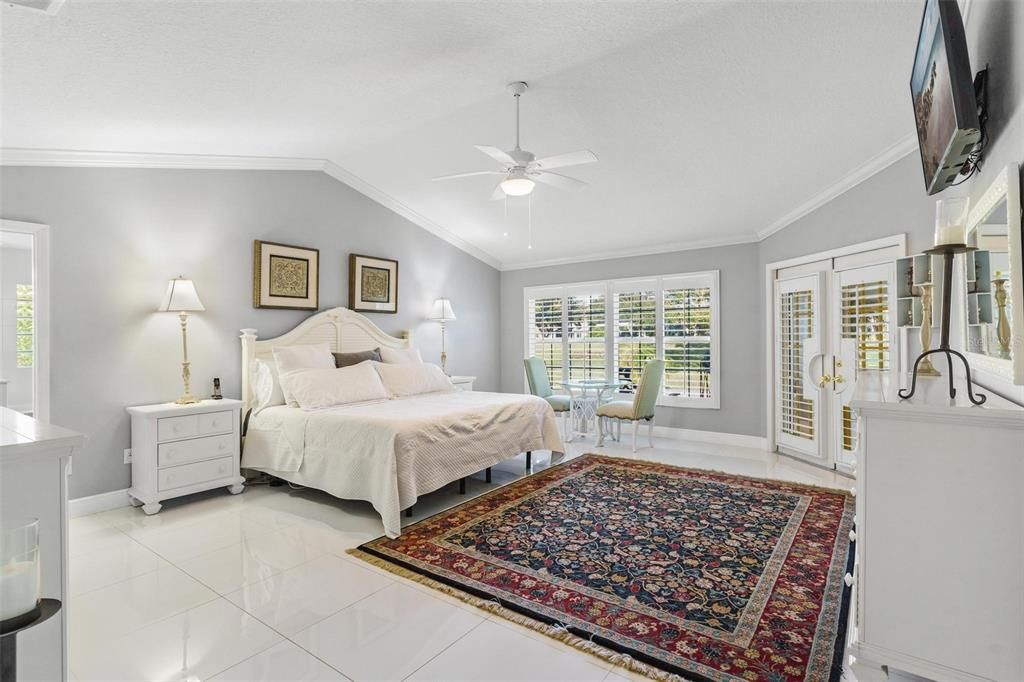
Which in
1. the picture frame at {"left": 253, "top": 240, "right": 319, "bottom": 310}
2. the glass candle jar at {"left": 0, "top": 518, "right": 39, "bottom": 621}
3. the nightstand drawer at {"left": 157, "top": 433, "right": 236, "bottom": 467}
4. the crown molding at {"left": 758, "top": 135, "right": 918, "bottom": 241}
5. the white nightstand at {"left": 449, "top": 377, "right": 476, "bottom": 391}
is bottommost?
the nightstand drawer at {"left": 157, "top": 433, "right": 236, "bottom": 467}

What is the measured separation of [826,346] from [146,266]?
572 centimetres

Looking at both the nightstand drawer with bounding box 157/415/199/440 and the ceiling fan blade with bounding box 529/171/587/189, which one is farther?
the nightstand drawer with bounding box 157/415/199/440

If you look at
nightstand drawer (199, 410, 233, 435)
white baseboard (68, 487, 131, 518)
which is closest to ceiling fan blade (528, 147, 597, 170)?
nightstand drawer (199, 410, 233, 435)

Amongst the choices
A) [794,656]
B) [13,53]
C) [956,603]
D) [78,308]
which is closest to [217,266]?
[78,308]

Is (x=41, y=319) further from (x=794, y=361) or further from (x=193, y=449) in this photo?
(x=794, y=361)

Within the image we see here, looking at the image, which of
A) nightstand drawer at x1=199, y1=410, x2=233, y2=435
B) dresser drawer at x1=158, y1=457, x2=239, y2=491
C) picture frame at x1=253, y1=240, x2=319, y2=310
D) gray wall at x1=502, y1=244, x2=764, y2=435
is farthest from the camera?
gray wall at x1=502, y1=244, x2=764, y2=435

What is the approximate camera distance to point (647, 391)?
17.8ft

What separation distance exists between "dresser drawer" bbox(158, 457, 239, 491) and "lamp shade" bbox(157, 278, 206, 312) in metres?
1.17

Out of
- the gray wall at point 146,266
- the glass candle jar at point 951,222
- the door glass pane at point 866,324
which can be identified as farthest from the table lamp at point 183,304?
the door glass pane at point 866,324

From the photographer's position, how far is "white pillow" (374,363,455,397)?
4734mm

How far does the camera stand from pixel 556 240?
6297mm

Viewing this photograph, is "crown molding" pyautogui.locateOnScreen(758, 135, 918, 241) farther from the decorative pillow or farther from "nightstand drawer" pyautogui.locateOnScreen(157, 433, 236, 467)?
"nightstand drawer" pyautogui.locateOnScreen(157, 433, 236, 467)

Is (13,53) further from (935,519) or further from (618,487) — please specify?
(618,487)

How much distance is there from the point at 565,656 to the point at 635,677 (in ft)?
0.88
